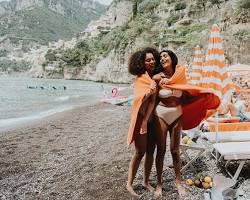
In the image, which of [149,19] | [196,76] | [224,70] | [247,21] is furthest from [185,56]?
[224,70]

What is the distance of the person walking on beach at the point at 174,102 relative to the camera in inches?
197

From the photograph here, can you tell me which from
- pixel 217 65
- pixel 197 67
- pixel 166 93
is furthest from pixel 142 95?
pixel 197 67

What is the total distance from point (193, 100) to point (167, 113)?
1.82 feet

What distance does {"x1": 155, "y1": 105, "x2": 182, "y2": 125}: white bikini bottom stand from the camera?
5.01 m

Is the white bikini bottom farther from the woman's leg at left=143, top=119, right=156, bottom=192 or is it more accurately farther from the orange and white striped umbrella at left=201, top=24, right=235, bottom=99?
the orange and white striped umbrella at left=201, top=24, right=235, bottom=99

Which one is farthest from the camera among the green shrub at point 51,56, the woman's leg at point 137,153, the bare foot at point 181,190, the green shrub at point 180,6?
the green shrub at point 51,56

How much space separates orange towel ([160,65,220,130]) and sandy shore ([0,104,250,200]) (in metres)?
1.11

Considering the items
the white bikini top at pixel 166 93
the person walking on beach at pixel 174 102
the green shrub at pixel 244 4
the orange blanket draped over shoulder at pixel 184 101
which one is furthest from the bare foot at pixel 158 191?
the green shrub at pixel 244 4

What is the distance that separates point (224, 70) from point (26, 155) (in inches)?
208

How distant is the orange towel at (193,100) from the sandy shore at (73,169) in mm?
1108

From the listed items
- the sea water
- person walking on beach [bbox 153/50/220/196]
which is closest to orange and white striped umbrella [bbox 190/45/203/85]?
the sea water

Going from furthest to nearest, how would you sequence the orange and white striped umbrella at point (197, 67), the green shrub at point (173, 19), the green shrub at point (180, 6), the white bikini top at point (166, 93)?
the green shrub at point (180, 6)
the green shrub at point (173, 19)
the orange and white striped umbrella at point (197, 67)
the white bikini top at point (166, 93)

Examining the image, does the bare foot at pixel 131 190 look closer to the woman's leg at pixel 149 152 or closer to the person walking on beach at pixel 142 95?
the woman's leg at pixel 149 152

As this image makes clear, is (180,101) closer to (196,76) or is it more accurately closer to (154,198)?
(154,198)
